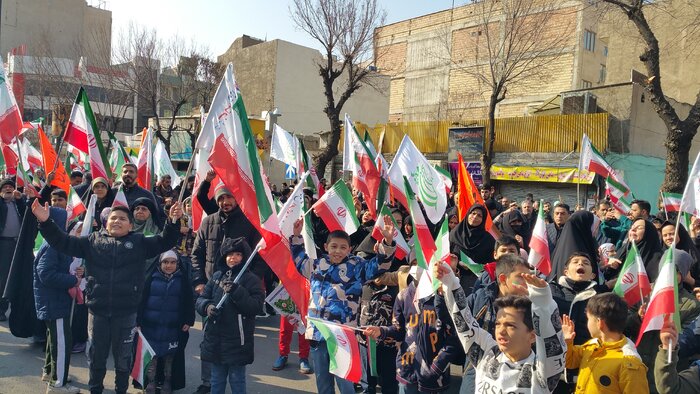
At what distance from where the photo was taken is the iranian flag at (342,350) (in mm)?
4070

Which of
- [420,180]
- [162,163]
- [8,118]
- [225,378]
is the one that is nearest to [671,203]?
[420,180]

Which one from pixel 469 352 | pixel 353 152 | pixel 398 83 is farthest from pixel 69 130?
pixel 398 83

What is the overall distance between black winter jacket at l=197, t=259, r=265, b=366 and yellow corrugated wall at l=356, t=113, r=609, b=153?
1453 cm

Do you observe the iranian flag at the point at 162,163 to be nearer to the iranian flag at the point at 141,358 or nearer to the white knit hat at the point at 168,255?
the white knit hat at the point at 168,255

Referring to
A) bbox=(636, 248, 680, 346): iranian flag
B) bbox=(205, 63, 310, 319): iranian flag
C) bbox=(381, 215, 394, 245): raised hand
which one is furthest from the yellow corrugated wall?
bbox=(636, 248, 680, 346): iranian flag

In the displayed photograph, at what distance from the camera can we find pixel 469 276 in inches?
222

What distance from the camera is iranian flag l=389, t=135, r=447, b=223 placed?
6.62 m

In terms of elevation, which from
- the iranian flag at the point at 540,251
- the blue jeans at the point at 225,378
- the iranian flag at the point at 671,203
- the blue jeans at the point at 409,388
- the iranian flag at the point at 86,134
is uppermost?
the iranian flag at the point at 86,134

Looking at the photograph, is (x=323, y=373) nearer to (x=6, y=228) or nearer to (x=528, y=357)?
(x=528, y=357)

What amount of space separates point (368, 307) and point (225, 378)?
4.40ft

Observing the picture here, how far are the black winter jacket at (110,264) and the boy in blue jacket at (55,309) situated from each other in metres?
0.73

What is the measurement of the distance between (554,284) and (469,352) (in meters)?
1.28

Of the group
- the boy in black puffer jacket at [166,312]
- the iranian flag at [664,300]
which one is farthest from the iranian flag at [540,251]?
the boy in black puffer jacket at [166,312]

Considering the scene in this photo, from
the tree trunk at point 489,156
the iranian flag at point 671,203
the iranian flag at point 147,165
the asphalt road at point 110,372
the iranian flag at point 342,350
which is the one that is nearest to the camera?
the iranian flag at point 342,350
